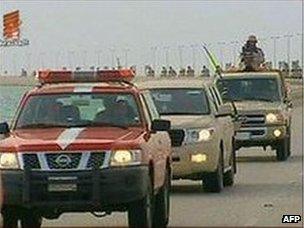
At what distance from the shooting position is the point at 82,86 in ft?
50.5

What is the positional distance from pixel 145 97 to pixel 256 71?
12653 mm

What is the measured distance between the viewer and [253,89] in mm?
27609

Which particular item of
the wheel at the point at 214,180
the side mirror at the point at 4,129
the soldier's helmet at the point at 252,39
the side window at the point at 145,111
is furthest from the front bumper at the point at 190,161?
the soldier's helmet at the point at 252,39

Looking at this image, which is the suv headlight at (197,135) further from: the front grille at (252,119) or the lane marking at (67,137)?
the front grille at (252,119)

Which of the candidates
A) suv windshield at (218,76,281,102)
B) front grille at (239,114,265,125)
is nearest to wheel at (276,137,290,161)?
front grille at (239,114,265,125)

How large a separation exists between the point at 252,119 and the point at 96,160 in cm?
1397

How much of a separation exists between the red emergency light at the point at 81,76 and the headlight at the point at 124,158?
2.34 meters

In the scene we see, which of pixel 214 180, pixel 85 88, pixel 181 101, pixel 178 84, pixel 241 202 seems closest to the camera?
pixel 85 88

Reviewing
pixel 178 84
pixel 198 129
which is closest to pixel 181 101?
pixel 178 84

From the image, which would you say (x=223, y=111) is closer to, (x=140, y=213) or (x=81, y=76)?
Answer: (x=81, y=76)

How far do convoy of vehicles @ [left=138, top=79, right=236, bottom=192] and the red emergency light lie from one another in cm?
270

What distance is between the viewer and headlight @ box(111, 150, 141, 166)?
44.0ft

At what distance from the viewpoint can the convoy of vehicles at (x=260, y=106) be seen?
27.2 meters

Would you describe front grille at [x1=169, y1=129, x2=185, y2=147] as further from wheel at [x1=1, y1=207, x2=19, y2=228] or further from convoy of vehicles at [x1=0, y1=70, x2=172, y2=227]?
wheel at [x1=1, y1=207, x2=19, y2=228]
